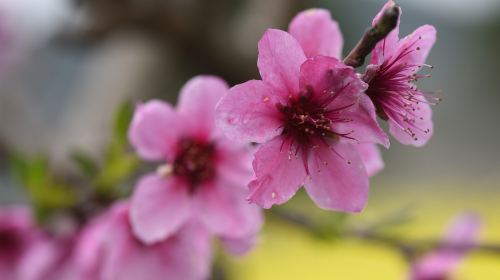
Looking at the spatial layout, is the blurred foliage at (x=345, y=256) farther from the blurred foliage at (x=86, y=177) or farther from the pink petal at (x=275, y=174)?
the pink petal at (x=275, y=174)

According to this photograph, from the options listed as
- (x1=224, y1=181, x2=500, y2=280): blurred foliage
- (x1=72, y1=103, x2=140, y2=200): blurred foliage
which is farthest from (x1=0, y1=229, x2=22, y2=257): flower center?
(x1=224, y1=181, x2=500, y2=280): blurred foliage

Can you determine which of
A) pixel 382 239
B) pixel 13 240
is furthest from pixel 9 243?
pixel 382 239

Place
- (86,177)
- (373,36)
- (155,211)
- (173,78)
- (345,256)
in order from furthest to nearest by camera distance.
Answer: (345,256)
(173,78)
(86,177)
(155,211)
(373,36)

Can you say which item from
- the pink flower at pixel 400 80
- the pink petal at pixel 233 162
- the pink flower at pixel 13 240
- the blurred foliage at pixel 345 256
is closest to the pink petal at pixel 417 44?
the pink flower at pixel 400 80

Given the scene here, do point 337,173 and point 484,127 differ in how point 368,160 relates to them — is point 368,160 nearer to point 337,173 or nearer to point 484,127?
point 337,173

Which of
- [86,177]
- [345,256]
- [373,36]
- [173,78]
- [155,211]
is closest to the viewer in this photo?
[373,36]

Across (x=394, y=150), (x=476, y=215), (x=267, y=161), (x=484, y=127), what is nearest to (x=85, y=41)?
(x=476, y=215)

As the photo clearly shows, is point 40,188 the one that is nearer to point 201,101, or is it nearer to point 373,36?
point 201,101
